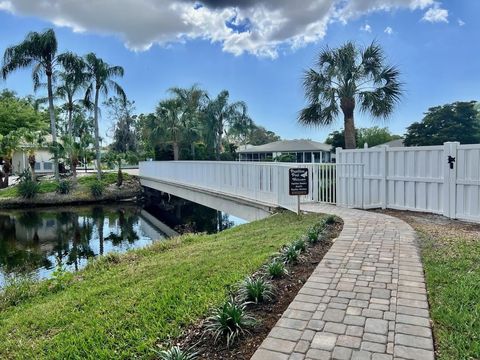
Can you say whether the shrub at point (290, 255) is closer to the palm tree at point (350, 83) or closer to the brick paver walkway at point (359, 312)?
the brick paver walkway at point (359, 312)

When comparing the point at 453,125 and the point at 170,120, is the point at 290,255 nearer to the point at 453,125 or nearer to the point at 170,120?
the point at 170,120

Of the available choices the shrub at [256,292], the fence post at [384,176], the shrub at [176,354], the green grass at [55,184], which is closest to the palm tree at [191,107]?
the green grass at [55,184]

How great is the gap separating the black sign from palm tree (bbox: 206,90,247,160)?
22.7 m

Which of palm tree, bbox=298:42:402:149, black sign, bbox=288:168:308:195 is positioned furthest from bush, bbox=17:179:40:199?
black sign, bbox=288:168:308:195

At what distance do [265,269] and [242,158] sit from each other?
136 feet

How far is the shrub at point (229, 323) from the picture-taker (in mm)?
2865

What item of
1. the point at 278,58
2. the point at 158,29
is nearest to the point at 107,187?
the point at 158,29

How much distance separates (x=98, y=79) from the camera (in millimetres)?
25453

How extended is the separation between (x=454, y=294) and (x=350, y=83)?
1298 centimetres

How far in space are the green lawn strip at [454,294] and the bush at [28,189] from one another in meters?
23.4

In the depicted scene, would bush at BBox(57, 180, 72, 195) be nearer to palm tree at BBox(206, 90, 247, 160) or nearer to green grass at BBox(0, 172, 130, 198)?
green grass at BBox(0, 172, 130, 198)

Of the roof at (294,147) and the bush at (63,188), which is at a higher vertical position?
the roof at (294,147)

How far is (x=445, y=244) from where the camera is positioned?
5.26m

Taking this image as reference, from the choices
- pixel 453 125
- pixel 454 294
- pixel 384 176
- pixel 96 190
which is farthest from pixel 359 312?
pixel 453 125
